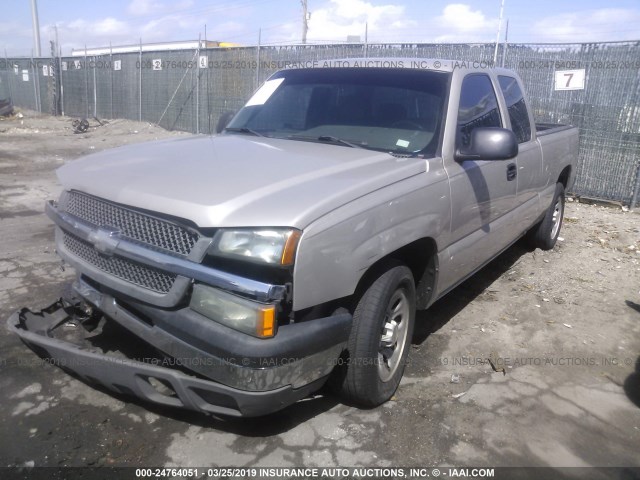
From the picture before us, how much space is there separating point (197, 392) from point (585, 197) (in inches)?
358

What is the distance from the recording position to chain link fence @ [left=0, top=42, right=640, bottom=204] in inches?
354

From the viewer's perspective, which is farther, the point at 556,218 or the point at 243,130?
the point at 556,218

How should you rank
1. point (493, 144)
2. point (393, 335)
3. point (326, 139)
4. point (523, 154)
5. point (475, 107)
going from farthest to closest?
point (523, 154) < point (475, 107) < point (326, 139) < point (493, 144) < point (393, 335)

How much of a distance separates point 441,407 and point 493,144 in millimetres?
1650

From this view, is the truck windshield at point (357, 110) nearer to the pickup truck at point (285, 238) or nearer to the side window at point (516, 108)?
the pickup truck at point (285, 238)

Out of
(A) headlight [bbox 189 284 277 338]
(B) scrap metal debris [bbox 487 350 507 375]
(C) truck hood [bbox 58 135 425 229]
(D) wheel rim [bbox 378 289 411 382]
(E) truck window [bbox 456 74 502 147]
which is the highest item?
(E) truck window [bbox 456 74 502 147]

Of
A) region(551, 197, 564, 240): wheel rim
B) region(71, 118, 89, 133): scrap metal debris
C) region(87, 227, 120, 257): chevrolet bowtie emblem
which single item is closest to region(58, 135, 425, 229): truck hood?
region(87, 227, 120, 257): chevrolet bowtie emblem

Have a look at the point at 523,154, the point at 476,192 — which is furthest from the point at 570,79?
the point at 476,192

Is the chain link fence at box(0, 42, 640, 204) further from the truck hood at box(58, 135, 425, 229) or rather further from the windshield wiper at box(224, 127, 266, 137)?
the truck hood at box(58, 135, 425, 229)

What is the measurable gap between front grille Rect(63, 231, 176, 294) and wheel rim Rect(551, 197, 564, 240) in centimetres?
523

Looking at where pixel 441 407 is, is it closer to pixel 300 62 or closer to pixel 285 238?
pixel 285 238

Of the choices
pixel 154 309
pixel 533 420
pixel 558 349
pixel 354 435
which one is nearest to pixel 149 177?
pixel 154 309

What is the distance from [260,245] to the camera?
2.31 metres

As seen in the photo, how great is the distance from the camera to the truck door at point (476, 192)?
3.61 m
